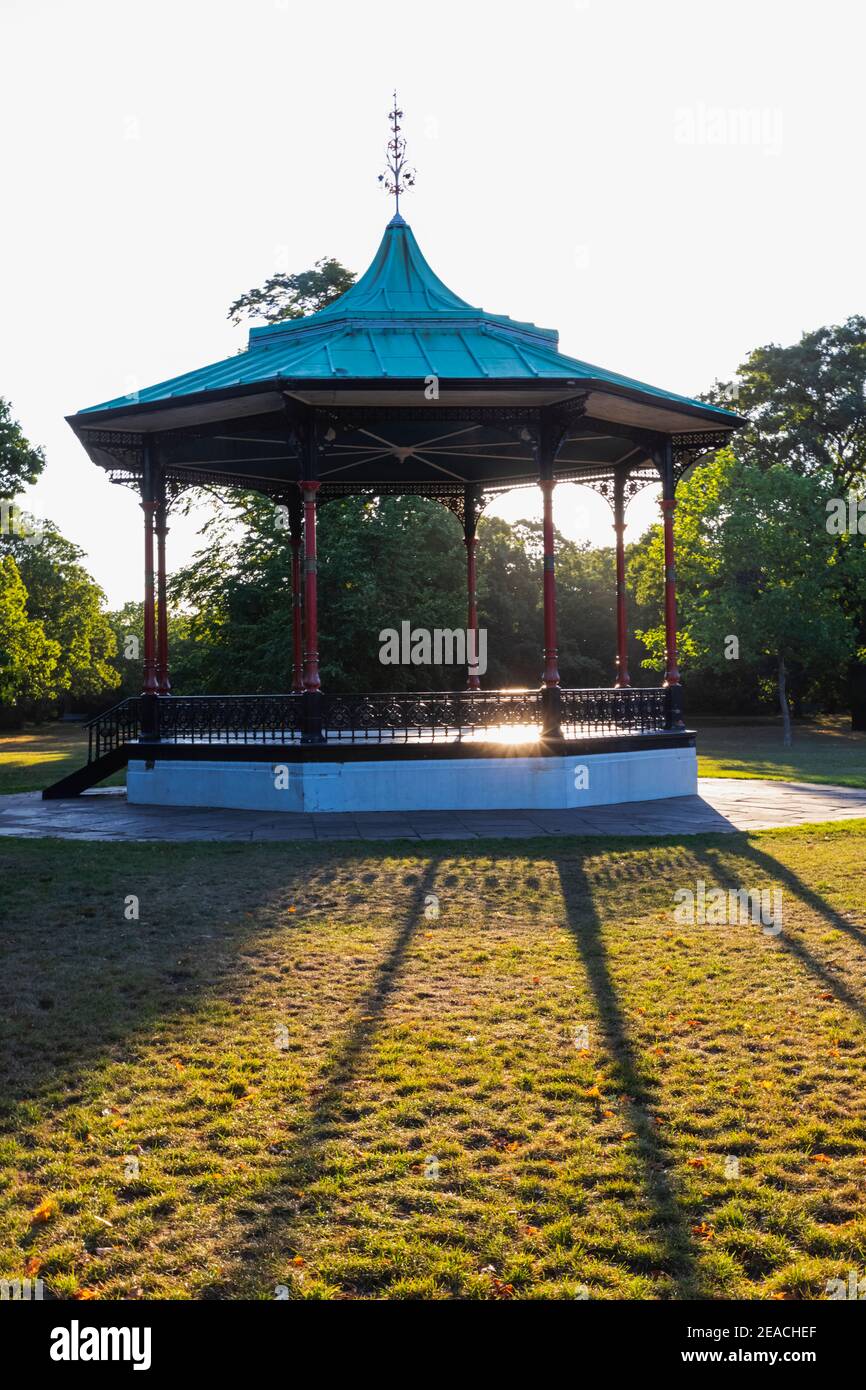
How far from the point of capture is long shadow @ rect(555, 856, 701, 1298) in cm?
361

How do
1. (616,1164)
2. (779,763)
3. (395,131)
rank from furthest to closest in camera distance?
(779,763)
(395,131)
(616,1164)

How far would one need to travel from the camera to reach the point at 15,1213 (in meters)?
3.95

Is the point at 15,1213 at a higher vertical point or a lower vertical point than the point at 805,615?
lower

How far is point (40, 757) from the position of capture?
33219 mm

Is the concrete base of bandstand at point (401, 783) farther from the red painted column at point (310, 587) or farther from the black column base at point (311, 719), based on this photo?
the red painted column at point (310, 587)

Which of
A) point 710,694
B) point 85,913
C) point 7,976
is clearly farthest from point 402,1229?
point 710,694

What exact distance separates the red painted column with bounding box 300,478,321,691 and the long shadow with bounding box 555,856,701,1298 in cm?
752

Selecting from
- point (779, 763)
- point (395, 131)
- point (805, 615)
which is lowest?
point (779, 763)

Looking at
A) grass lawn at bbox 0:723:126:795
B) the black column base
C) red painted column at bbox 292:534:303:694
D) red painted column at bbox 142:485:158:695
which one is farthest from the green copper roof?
grass lawn at bbox 0:723:126:795

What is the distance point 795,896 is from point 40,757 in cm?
2794
